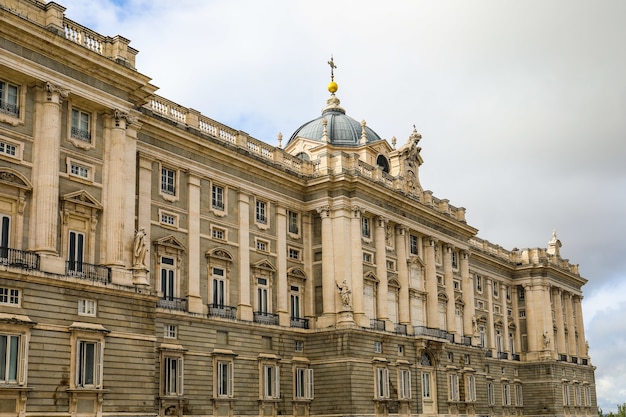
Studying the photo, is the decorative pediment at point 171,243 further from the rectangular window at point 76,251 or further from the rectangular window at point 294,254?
the rectangular window at point 294,254

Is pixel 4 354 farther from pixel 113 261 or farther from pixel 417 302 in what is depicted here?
pixel 417 302

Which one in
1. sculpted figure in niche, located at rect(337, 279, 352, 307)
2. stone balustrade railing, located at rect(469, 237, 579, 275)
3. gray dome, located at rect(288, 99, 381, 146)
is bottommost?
sculpted figure in niche, located at rect(337, 279, 352, 307)

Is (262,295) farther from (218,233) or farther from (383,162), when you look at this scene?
(383,162)

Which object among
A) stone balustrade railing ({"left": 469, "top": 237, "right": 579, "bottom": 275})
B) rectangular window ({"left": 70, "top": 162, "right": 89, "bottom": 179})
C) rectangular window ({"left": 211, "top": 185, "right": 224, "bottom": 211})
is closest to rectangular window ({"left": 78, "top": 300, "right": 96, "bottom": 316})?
rectangular window ({"left": 70, "top": 162, "right": 89, "bottom": 179})

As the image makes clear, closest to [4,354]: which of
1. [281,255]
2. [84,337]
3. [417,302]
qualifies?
[84,337]

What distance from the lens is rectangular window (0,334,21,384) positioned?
102ft

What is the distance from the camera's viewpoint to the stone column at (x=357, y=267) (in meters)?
53.2

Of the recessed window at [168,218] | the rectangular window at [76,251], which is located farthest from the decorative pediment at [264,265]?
the rectangular window at [76,251]

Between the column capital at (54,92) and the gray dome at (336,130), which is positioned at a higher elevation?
the gray dome at (336,130)

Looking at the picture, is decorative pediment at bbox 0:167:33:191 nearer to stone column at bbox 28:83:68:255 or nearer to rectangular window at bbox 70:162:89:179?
stone column at bbox 28:83:68:255

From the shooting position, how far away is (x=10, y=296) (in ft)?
105

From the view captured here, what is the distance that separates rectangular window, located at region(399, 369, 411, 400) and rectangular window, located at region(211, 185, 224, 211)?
717 inches

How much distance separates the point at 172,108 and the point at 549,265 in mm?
53492

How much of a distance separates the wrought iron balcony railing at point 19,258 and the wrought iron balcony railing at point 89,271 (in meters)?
1.73
